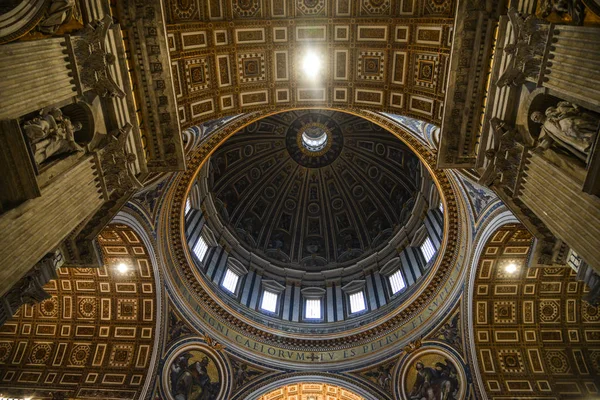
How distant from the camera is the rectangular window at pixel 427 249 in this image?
2116 cm

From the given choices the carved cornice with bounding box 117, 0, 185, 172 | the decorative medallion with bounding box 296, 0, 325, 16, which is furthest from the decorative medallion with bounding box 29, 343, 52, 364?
the decorative medallion with bounding box 296, 0, 325, 16

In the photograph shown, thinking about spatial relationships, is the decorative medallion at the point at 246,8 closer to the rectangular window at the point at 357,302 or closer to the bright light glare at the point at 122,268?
the bright light glare at the point at 122,268

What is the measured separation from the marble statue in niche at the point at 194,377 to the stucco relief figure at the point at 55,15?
14022mm

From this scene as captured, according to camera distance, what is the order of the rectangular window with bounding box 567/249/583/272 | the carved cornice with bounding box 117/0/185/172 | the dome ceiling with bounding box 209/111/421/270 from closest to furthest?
the rectangular window with bounding box 567/249/583/272 < the carved cornice with bounding box 117/0/185/172 < the dome ceiling with bounding box 209/111/421/270

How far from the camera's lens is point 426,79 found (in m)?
12.1

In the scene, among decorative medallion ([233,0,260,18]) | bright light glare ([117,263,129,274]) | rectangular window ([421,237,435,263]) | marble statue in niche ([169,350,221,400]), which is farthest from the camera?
rectangular window ([421,237,435,263])

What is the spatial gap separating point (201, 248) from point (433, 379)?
1277cm

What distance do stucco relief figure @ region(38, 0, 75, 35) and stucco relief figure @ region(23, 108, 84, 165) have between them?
4.73 ft

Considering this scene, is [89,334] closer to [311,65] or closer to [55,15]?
[55,15]

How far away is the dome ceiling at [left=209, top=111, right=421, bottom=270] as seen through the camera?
28.2 m

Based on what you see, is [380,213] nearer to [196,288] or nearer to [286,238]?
[286,238]

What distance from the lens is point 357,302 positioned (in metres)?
23.6

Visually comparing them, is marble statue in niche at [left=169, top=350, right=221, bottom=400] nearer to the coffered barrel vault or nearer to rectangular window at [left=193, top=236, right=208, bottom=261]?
rectangular window at [left=193, top=236, right=208, bottom=261]

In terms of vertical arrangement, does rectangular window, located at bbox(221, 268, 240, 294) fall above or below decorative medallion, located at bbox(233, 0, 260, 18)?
below
